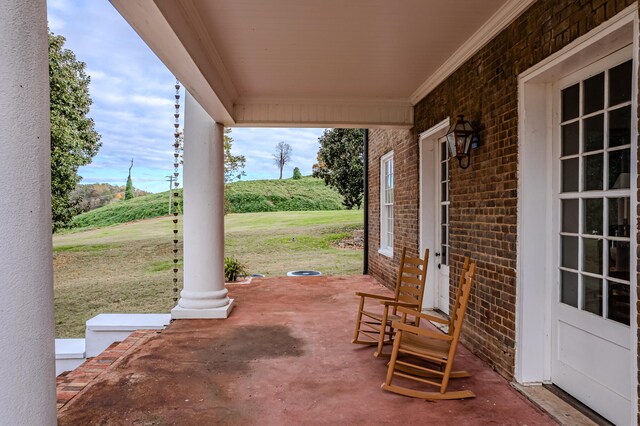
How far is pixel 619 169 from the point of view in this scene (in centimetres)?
254

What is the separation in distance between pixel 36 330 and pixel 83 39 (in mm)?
13179

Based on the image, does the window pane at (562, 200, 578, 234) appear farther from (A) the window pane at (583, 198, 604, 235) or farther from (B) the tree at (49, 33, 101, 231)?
(B) the tree at (49, 33, 101, 231)

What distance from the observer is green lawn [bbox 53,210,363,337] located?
426 inches

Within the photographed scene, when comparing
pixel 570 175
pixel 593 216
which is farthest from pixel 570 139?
pixel 593 216

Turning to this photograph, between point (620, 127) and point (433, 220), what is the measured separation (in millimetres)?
3319

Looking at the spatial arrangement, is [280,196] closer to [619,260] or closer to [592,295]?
[592,295]

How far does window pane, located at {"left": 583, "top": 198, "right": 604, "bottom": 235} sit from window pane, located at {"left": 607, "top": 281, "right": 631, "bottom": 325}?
0.35m

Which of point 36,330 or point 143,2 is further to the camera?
point 143,2

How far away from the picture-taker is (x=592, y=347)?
277 centimetres

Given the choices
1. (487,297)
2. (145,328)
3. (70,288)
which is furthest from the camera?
(70,288)

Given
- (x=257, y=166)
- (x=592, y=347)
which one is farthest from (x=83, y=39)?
(x=257, y=166)

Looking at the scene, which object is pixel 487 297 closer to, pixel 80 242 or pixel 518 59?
pixel 518 59

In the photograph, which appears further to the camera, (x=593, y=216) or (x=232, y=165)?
(x=232, y=165)

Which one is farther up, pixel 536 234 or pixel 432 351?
pixel 536 234
